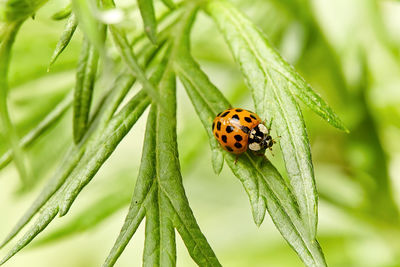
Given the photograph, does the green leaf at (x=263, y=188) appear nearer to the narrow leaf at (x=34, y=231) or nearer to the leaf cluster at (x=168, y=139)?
the leaf cluster at (x=168, y=139)

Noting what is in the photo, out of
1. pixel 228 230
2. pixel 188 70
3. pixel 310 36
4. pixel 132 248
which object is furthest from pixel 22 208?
pixel 188 70

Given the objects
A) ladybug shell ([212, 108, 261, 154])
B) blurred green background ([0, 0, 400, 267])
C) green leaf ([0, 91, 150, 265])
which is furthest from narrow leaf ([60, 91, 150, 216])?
blurred green background ([0, 0, 400, 267])

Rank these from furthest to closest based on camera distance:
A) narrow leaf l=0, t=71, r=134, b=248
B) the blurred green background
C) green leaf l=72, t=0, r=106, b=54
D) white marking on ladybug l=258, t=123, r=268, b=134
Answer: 1. the blurred green background
2. white marking on ladybug l=258, t=123, r=268, b=134
3. narrow leaf l=0, t=71, r=134, b=248
4. green leaf l=72, t=0, r=106, b=54

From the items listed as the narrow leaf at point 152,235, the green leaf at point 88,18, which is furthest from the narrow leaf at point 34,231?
the green leaf at point 88,18

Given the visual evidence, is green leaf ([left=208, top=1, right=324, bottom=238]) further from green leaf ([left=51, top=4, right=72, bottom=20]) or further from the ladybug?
green leaf ([left=51, top=4, right=72, bottom=20])

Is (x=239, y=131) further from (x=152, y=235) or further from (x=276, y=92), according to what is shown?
(x=152, y=235)

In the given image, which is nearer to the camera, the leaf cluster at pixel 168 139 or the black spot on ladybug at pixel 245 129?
the leaf cluster at pixel 168 139

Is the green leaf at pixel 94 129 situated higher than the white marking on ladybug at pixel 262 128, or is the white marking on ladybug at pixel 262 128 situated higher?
the white marking on ladybug at pixel 262 128
